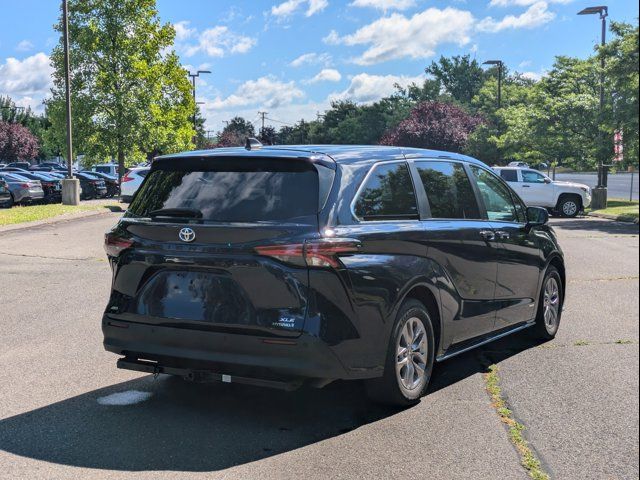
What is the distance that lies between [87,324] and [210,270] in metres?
3.65

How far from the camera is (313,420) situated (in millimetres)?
4637

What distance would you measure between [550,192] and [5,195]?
20.9m

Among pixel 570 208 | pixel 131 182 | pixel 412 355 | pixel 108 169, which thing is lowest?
pixel 412 355

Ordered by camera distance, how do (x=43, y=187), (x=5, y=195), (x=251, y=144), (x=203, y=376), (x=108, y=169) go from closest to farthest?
(x=203, y=376) < (x=251, y=144) < (x=5, y=195) < (x=43, y=187) < (x=108, y=169)

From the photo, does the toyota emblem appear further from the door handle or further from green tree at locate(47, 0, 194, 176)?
green tree at locate(47, 0, 194, 176)

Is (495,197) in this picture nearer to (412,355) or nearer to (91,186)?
(412,355)

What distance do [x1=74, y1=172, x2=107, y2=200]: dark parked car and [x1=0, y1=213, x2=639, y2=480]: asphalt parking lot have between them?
2966 cm

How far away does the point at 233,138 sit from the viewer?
8400cm

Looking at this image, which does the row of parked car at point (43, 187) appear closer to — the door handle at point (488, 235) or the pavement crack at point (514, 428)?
the door handle at point (488, 235)

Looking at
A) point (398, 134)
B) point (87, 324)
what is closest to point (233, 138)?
point (398, 134)

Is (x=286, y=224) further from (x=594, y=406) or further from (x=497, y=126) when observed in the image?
(x=497, y=126)

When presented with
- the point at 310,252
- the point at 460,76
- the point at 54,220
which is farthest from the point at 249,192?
the point at 460,76

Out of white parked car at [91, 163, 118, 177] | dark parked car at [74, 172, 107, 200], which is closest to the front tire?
dark parked car at [74, 172, 107, 200]

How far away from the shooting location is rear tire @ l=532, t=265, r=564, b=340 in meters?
6.59
